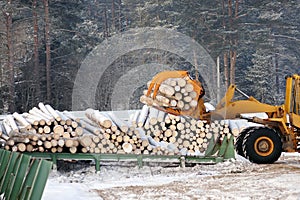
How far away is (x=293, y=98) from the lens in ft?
45.2

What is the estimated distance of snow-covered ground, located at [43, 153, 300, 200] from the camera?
9578 millimetres

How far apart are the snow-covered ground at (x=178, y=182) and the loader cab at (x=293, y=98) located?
1174 millimetres

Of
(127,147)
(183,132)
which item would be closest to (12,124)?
(127,147)

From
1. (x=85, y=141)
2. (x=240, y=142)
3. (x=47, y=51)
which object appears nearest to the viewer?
(x=85, y=141)

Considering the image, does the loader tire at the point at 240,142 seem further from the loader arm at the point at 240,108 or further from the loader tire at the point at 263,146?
the loader tire at the point at 263,146

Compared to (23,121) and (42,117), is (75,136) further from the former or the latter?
(23,121)

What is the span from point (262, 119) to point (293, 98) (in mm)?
1022

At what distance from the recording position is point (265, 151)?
1373 cm

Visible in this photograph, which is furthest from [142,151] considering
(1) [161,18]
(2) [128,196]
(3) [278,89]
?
(3) [278,89]

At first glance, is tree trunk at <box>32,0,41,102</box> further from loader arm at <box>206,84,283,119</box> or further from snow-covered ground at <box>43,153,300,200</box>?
loader arm at <box>206,84,283,119</box>

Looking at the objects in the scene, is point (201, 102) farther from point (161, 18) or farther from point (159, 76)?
point (161, 18)

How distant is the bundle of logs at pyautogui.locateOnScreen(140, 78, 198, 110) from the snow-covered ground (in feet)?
5.84

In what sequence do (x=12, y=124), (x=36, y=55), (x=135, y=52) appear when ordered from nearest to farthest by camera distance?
(x=12, y=124) < (x=36, y=55) < (x=135, y=52)

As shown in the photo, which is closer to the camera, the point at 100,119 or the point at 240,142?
the point at 100,119
